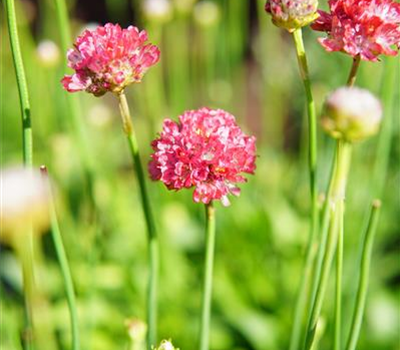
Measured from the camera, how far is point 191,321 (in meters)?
1.34

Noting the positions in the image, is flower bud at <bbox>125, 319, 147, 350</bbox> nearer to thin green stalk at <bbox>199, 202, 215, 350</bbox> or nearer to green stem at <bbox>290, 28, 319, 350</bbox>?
thin green stalk at <bbox>199, 202, 215, 350</bbox>

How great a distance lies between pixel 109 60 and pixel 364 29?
0.27 meters

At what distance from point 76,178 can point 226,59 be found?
55cm

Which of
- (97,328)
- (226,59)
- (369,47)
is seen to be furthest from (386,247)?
(369,47)

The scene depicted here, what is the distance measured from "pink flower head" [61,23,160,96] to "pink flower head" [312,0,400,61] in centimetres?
19

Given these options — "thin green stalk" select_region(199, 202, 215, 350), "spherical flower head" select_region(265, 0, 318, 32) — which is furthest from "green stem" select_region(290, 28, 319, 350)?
"thin green stalk" select_region(199, 202, 215, 350)

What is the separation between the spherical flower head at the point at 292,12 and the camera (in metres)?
0.69

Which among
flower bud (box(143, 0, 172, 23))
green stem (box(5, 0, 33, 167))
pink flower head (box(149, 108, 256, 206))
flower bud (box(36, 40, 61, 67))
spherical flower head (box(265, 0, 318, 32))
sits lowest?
pink flower head (box(149, 108, 256, 206))

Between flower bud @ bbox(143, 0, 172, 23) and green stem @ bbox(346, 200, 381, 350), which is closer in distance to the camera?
green stem @ bbox(346, 200, 381, 350)

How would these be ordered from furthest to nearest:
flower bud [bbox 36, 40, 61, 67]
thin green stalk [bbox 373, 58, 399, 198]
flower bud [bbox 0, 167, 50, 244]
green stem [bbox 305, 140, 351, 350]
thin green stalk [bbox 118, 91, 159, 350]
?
flower bud [bbox 36, 40, 61, 67]
thin green stalk [bbox 373, 58, 399, 198]
thin green stalk [bbox 118, 91, 159, 350]
green stem [bbox 305, 140, 351, 350]
flower bud [bbox 0, 167, 50, 244]

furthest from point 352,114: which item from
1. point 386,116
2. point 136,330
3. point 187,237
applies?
point 187,237

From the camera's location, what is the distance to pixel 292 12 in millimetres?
691

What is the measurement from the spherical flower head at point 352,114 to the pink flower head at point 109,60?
0.67ft

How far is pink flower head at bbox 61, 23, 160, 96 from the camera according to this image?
0.68m
